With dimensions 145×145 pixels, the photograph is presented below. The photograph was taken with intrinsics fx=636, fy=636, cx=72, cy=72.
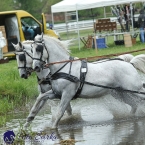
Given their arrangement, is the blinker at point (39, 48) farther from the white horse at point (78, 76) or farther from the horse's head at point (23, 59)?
the horse's head at point (23, 59)

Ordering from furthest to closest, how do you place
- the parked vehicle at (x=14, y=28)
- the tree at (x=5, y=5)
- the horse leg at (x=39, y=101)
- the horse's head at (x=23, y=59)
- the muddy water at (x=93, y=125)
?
1. the tree at (x=5, y=5)
2. the parked vehicle at (x=14, y=28)
3. the horse's head at (x=23, y=59)
4. the horse leg at (x=39, y=101)
5. the muddy water at (x=93, y=125)

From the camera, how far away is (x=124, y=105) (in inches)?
496

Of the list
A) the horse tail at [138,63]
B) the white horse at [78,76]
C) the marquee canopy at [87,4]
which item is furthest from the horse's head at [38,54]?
the marquee canopy at [87,4]

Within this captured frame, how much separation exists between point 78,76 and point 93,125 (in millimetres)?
966

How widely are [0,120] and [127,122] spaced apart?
254cm

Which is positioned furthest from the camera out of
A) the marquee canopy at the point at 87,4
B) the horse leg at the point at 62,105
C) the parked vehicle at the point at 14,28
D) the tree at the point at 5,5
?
the tree at the point at 5,5

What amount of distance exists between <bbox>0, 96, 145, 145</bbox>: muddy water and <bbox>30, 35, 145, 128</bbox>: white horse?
435 millimetres

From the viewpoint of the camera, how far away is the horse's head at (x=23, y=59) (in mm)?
12297

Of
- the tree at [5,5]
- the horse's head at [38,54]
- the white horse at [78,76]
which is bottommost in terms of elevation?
the tree at [5,5]

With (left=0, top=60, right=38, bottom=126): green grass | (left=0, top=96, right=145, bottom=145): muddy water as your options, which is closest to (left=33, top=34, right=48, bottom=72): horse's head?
(left=0, top=96, right=145, bottom=145): muddy water

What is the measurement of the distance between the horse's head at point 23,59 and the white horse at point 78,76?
53 centimetres

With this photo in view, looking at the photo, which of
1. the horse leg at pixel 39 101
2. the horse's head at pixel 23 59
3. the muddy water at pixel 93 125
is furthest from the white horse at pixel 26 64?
the muddy water at pixel 93 125

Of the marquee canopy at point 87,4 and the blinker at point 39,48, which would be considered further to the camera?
the marquee canopy at point 87,4

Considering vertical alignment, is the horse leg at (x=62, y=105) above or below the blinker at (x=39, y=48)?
below
